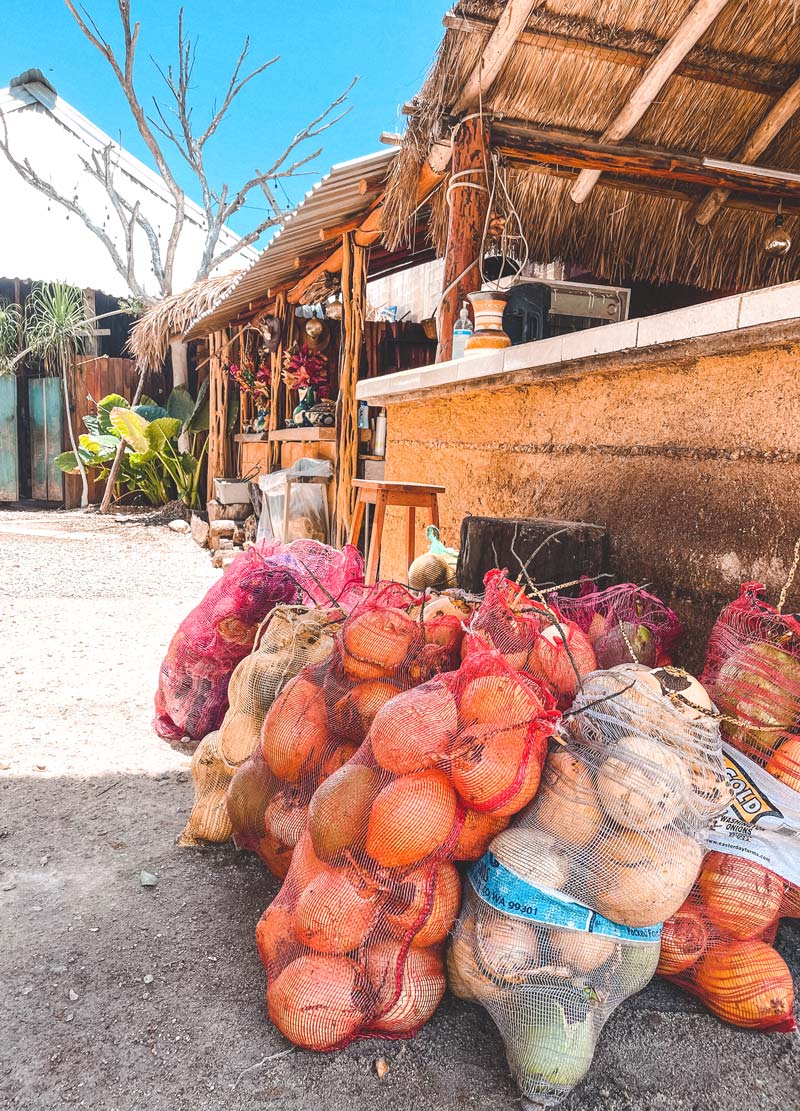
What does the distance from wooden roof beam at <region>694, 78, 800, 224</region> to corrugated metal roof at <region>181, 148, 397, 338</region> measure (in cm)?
233

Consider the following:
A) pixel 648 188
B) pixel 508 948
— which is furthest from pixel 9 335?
pixel 508 948

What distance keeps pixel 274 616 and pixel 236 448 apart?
10228 mm

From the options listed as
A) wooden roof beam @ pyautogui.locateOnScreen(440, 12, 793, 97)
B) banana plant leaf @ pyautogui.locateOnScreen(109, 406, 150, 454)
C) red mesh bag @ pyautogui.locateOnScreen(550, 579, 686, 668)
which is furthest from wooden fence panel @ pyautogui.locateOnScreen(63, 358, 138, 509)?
red mesh bag @ pyautogui.locateOnScreen(550, 579, 686, 668)

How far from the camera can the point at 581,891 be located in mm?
1584

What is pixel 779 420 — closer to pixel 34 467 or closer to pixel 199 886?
pixel 199 886

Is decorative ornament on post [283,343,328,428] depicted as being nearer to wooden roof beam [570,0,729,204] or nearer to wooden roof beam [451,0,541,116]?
wooden roof beam [570,0,729,204]

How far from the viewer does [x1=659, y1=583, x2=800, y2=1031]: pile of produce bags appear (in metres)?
1.67

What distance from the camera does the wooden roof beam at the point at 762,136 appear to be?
4.73 metres

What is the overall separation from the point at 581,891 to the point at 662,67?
4555 millimetres

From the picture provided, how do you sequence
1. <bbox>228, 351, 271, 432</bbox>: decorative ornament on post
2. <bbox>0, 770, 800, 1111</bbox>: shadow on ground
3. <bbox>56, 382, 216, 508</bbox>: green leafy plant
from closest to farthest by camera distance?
<bbox>0, 770, 800, 1111</bbox>: shadow on ground → <bbox>228, 351, 271, 432</bbox>: decorative ornament on post → <bbox>56, 382, 216, 508</bbox>: green leafy plant

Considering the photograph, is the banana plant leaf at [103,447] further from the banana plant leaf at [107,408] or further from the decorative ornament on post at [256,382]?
the decorative ornament on post at [256,382]

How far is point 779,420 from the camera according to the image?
2.42 meters

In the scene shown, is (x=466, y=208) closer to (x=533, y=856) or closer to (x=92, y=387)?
(x=533, y=856)

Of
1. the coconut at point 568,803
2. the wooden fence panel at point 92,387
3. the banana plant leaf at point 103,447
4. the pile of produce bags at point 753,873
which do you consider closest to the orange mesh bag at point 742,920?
the pile of produce bags at point 753,873
